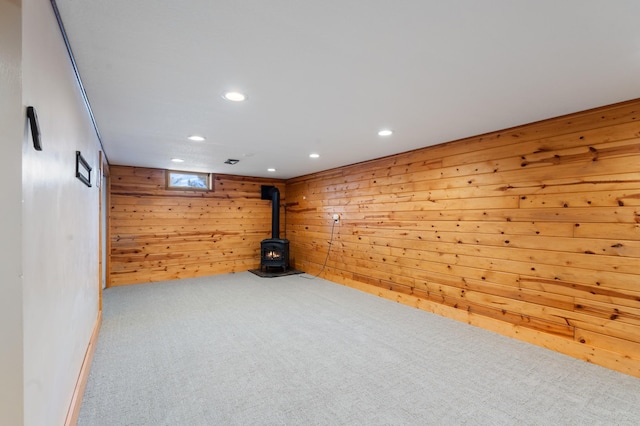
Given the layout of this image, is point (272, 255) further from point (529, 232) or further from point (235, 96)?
point (529, 232)

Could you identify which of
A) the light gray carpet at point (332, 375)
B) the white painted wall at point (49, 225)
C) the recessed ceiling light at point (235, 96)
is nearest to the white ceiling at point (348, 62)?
the recessed ceiling light at point (235, 96)

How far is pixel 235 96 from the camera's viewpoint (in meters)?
2.28

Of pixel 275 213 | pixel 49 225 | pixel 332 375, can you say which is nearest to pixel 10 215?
pixel 49 225

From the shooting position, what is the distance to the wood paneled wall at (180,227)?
5426 mm

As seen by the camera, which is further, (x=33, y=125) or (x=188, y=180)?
(x=188, y=180)

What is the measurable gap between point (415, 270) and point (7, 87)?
407 centimetres

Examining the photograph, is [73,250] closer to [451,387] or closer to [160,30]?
[160,30]

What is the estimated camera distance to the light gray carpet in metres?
1.92

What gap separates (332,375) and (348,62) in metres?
2.27

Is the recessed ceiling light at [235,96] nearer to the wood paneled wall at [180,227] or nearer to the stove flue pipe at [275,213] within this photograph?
the wood paneled wall at [180,227]

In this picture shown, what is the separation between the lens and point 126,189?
17.9ft

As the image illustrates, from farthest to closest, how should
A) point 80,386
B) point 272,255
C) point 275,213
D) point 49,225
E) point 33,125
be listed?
point 275,213 < point 272,255 < point 80,386 < point 49,225 < point 33,125

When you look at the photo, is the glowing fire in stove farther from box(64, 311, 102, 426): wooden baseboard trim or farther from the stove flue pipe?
box(64, 311, 102, 426): wooden baseboard trim

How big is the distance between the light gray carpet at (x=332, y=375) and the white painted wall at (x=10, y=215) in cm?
128
